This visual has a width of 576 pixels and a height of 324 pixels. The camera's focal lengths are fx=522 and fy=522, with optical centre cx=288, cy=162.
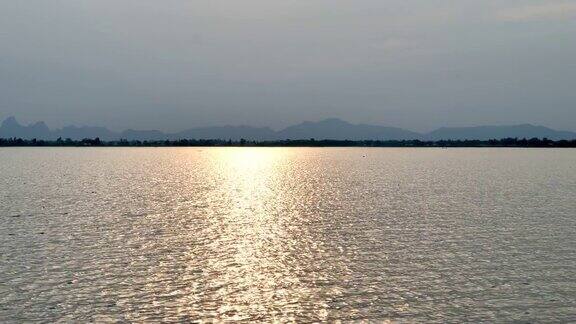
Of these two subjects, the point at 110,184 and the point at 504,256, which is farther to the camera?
the point at 110,184

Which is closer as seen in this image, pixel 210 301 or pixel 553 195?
pixel 210 301

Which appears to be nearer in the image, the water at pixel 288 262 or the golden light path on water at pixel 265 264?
the water at pixel 288 262

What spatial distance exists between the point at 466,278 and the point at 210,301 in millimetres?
15930

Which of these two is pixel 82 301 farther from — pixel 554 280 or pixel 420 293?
pixel 554 280

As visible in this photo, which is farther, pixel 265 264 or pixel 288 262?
pixel 288 262

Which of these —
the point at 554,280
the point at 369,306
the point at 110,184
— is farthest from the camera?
the point at 110,184

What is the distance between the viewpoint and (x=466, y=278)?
3238 cm

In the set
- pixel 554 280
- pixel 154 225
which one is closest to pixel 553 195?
pixel 554 280

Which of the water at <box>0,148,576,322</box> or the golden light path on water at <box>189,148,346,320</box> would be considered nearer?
the water at <box>0,148,576,322</box>

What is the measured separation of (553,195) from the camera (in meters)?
82.9

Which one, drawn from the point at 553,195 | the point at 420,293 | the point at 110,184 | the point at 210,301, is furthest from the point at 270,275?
the point at 110,184

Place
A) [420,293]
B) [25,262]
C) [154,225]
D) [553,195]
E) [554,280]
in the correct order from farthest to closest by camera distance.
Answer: [553,195] → [154,225] → [25,262] → [554,280] → [420,293]

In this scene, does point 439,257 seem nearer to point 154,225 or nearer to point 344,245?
point 344,245

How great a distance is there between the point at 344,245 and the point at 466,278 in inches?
477
